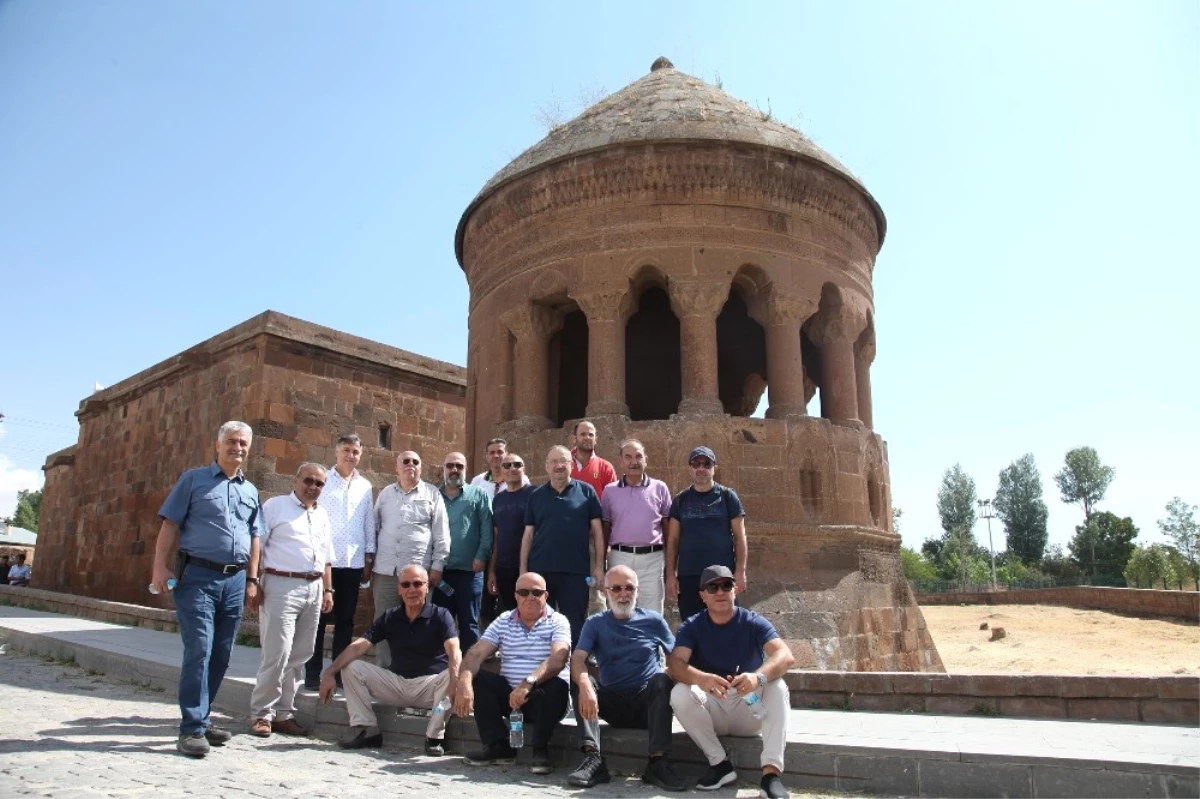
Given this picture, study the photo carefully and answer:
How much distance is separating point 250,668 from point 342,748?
262 centimetres

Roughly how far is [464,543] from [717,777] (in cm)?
266

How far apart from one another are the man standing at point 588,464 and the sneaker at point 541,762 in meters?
2.16

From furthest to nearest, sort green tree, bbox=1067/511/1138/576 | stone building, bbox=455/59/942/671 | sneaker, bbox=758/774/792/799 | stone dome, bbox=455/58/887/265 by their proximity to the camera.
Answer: green tree, bbox=1067/511/1138/576 < stone dome, bbox=455/58/887/265 < stone building, bbox=455/59/942/671 < sneaker, bbox=758/774/792/799

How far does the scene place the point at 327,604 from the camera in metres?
5.96

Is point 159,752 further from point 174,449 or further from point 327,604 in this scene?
point 174,449

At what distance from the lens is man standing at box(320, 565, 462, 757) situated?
17.3 ft

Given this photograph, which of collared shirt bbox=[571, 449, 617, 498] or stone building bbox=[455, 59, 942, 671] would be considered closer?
collared shirt bbox=[571, 449, 617, 498]

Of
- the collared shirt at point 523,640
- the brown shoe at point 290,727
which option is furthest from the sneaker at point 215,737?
the collared shirt at point 523,640

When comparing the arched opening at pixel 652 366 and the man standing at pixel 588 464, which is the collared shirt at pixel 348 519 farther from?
the arched opening at pixel 652 366

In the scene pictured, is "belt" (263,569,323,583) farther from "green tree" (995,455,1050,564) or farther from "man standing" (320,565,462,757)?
"green tree" (995,455,1050,564)

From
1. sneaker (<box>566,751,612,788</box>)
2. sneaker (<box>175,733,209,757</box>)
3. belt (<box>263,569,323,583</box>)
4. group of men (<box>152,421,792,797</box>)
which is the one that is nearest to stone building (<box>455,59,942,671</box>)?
group of men (<box>152,421,792,797</box>)

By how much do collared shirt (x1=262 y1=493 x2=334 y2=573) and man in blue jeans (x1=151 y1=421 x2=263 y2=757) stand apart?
27 centimetres

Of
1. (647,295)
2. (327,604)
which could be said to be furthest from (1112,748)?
(647,295)

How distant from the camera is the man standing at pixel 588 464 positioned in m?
6.55
